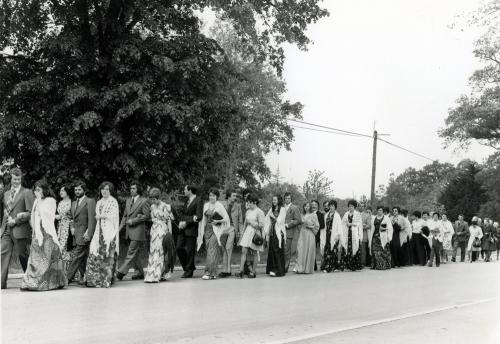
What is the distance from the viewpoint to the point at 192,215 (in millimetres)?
14711

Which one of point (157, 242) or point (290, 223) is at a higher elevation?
point (290, 223)

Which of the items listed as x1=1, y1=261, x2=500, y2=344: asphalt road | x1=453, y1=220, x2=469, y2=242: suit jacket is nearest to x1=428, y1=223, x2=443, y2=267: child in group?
x1=453, y1=220, x2=469, y2=242: suit jacket

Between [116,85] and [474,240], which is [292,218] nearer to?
[116,85]

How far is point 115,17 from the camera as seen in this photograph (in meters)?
22.0

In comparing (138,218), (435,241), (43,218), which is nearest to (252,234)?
(138,218)

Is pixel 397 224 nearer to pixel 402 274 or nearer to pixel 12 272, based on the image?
pixel 402 274

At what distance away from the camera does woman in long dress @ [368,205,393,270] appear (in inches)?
784

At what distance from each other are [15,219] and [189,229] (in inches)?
162

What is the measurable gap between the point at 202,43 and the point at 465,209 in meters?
44.2

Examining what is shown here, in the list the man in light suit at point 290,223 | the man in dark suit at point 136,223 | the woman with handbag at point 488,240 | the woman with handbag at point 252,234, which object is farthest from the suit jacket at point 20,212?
the woman with handbag at point 488,240

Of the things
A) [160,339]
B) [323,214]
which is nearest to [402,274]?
[323,214]

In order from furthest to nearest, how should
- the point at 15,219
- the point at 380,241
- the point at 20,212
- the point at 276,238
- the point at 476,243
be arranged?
1. the point at 476,243
2. the point at 380,241
3. the point at 276,238
4. the point at 20,212
5. the point at 15,219

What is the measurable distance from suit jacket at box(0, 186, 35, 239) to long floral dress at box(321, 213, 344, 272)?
837cm

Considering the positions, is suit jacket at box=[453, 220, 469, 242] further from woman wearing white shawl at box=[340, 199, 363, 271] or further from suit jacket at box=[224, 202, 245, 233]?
suit jacket at box=[224, 202, 245, 233]
